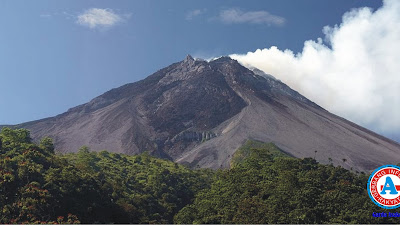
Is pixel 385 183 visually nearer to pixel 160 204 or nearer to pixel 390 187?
pixel 390 187

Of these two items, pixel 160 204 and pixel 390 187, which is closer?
pixel 390 187

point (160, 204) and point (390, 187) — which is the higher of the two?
point (390, 187)

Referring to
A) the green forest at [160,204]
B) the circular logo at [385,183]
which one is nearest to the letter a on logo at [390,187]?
the circular logo at [385,183]

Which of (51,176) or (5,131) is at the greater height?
(5,131)

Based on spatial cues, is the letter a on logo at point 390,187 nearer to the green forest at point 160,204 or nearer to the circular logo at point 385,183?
the circular logo at point 385,183

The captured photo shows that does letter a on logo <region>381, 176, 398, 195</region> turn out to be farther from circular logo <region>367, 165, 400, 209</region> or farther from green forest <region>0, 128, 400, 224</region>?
green forest <region>0, 128, 400, 224</region>

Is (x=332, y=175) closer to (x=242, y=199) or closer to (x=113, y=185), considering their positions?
(x=242, y=199)

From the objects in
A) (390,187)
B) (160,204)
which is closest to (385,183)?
(390,187)

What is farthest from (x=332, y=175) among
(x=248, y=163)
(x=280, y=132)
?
(x=280, y=132)

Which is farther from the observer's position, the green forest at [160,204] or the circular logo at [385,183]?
the green forest at [160,204]

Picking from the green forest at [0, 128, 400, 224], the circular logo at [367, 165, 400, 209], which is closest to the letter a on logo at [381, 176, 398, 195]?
the circular logo at [367, 165, 400, 209]

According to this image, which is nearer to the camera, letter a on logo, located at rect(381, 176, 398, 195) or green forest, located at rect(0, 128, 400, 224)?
letter a on logo, located at rect(381, 176, 398, 195)
